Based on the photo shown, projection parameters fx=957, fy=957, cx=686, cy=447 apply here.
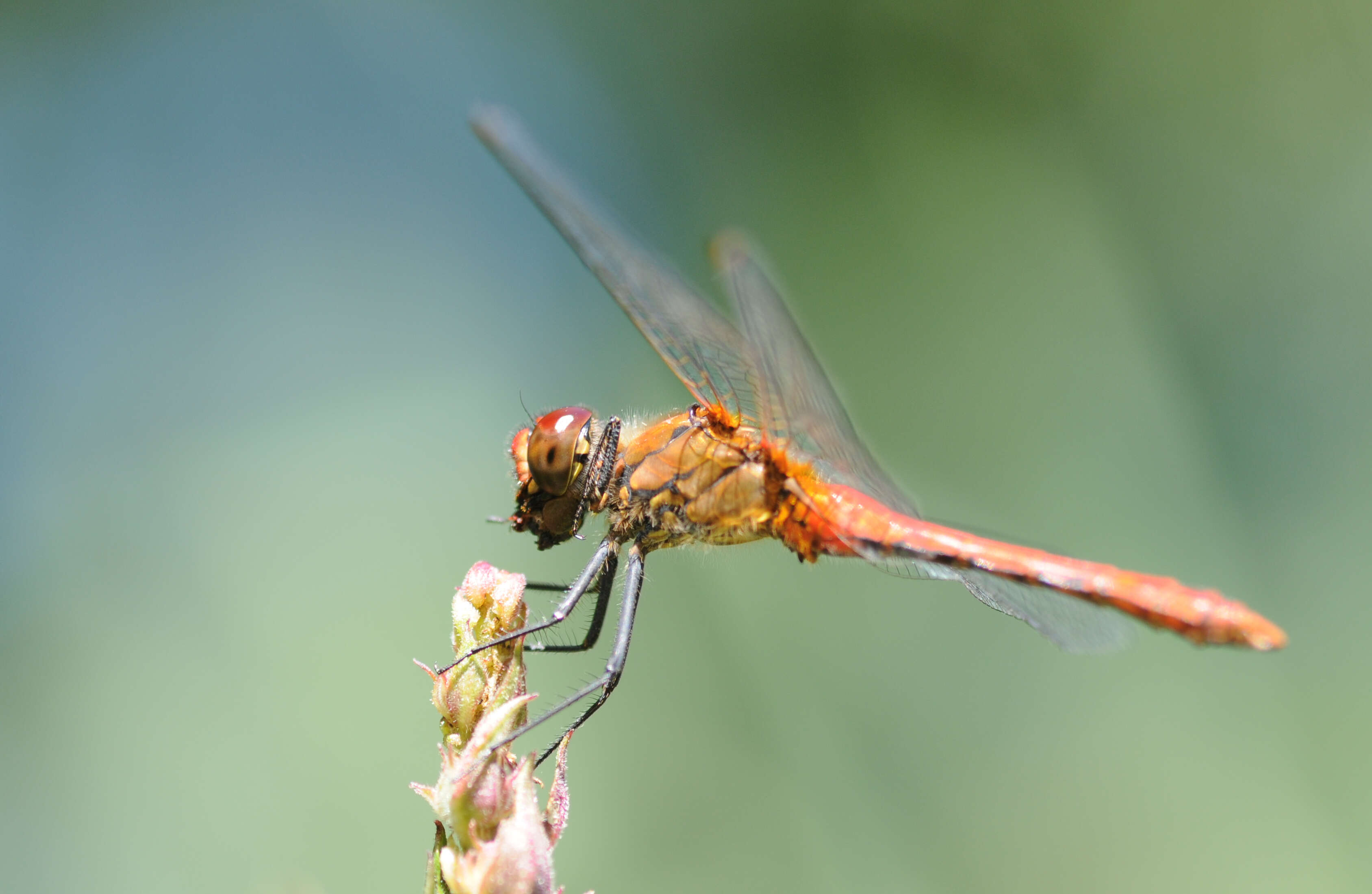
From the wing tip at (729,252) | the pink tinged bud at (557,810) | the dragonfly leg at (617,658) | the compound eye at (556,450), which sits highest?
the wing tip at (729,252)

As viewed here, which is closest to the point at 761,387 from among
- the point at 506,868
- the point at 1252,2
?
the point at 506,868

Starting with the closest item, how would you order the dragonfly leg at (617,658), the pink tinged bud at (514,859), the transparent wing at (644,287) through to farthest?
the pink tinged bud at (514,859), the dragonfly leg at (617,658), the transparent wing at (644,287)

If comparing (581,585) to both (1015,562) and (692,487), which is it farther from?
(1015,562)

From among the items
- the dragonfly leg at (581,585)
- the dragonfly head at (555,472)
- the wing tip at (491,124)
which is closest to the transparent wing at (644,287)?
the wing tip at (491,124)

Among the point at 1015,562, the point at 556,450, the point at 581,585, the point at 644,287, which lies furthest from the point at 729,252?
the point at 1015,562

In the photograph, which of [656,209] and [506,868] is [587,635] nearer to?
[506,868]

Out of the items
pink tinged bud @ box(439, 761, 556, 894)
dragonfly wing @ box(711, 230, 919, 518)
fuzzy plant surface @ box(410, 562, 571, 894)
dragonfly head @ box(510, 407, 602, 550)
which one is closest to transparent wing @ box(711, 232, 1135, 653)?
dragonfly wing @ box(711, 230, 919, 518)

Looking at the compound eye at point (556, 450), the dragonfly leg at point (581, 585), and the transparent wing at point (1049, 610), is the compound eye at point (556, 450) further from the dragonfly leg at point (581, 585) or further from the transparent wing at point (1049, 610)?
the transparent wing at point (1049, 610)

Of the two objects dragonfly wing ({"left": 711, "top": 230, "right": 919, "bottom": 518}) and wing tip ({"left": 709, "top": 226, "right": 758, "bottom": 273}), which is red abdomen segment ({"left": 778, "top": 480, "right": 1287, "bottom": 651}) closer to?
dragonfly wing ({"left": 711, "top": 230, "right": 919, "bottom": 518})
